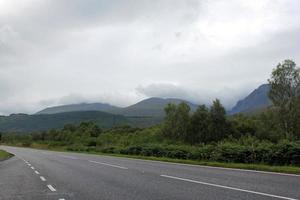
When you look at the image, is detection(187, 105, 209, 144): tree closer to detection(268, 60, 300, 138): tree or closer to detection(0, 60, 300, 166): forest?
detection(0, 60, 300, 166): forest

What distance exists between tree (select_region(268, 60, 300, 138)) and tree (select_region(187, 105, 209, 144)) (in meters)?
26.3

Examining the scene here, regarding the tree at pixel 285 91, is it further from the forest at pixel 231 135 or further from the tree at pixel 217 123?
the tree at pixel 217 123

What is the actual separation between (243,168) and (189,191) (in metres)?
9.66

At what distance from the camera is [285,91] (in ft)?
222

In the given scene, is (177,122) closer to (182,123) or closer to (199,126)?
(182,123)

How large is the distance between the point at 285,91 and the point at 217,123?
2588 centimetres

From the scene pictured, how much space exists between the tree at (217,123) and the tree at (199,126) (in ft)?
3.58

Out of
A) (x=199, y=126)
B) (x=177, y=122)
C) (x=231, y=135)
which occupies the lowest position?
(x=231, y=135)

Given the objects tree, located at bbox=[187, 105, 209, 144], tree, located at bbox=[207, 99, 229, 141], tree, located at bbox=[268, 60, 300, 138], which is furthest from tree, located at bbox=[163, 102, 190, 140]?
tree, located at bbox=[268, 60, 300, 138]

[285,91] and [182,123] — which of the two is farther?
[182,123]

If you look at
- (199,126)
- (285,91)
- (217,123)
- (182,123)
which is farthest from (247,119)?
Answer: (285,91)

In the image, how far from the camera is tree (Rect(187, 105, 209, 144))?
3620 inches

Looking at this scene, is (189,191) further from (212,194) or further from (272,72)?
(272,72)

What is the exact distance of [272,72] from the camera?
68375 mm
